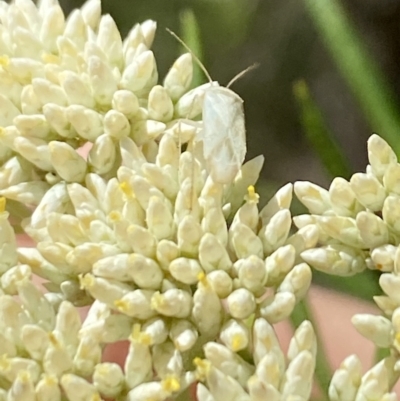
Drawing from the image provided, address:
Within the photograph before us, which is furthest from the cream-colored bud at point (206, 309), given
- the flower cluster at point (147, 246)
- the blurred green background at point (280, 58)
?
the blurred green background at point (280, 58)

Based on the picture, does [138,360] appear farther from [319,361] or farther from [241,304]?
[319,361]

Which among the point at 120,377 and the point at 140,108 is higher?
the point at 140,108

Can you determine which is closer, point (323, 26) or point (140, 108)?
point (140, 108)

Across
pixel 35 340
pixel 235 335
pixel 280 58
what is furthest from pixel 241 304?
pixel 280 58

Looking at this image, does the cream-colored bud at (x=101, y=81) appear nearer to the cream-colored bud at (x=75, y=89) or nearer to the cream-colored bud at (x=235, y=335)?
the cream-colored bud at (x=75, y=89)

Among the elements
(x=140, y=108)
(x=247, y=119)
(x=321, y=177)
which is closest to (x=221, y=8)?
Answer: (x=247, y=119)

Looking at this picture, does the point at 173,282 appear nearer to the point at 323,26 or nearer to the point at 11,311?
the point at 11,311
